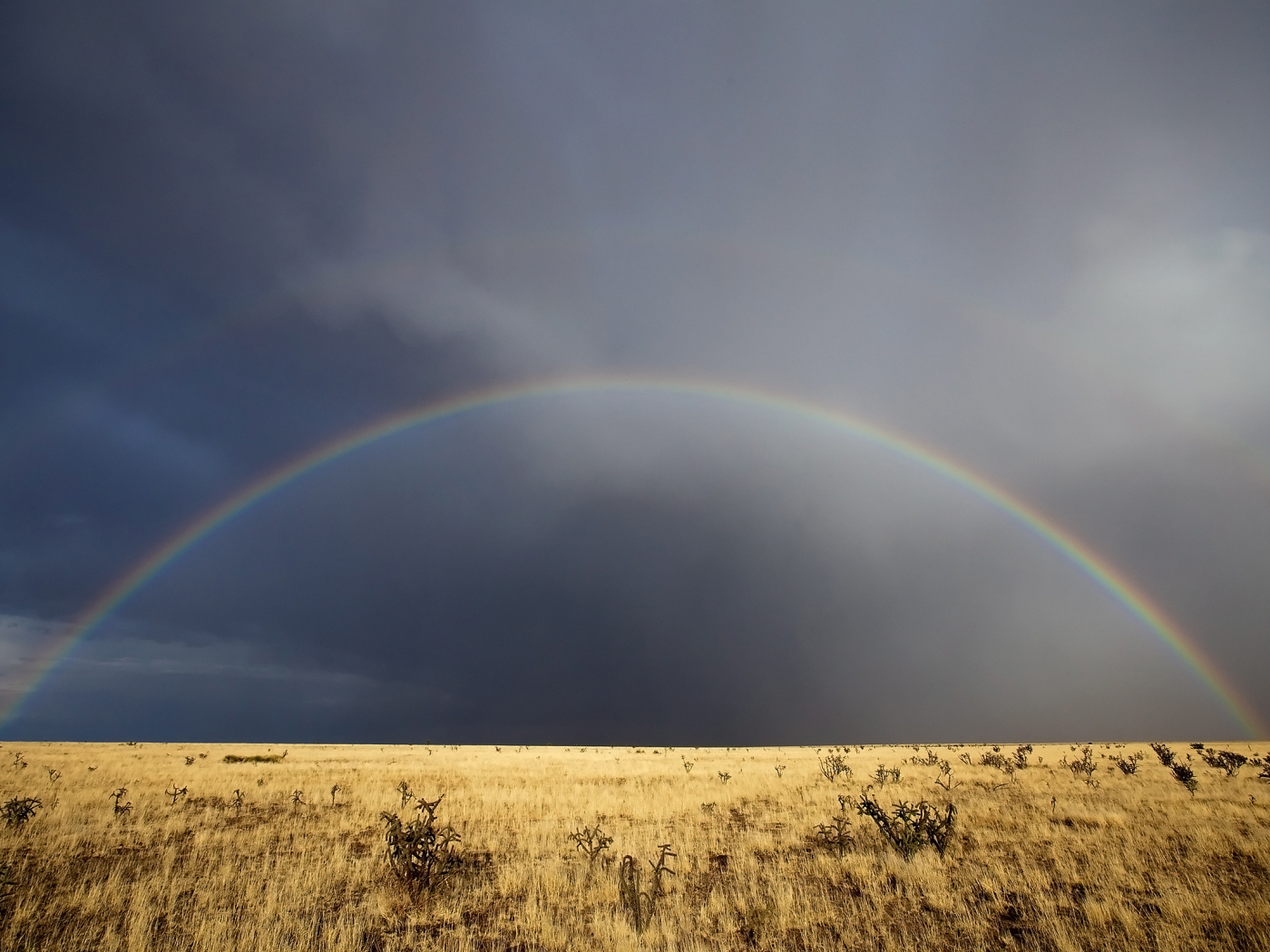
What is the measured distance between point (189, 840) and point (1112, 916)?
18.8 meters

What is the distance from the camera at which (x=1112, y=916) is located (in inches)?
396

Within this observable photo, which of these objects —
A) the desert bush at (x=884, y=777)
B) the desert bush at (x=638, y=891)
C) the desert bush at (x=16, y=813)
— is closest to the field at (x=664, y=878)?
the desert bush at (x=638, y=891)

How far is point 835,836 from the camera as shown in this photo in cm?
1485

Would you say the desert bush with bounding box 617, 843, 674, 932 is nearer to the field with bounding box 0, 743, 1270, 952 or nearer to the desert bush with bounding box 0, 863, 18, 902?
the field with bounding box 0, 743, 1270, 952

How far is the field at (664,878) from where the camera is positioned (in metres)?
9.72

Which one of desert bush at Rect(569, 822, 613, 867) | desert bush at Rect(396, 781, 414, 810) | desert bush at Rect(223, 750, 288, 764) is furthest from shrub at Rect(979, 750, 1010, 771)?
desert bush at Rect(223, 750, 288, 764)

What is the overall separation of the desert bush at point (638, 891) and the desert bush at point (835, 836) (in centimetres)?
374

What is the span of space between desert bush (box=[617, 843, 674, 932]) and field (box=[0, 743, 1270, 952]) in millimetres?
127

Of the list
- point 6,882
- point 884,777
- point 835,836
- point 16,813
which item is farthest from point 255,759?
point 835,836

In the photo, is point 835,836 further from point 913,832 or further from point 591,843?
point 591,843

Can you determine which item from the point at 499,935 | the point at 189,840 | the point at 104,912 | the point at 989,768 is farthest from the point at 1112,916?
the point at 989,768

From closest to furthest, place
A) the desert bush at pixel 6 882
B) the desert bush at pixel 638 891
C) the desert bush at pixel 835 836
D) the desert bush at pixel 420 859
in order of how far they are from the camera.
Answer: the desert bush at pixel 638 891 < the desert bush at pixel 6 882 < the desert bush at pixel 420 859 < the desert bush at pixel 835 836

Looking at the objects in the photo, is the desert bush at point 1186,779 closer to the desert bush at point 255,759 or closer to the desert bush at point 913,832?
the desert bush at point 913,832

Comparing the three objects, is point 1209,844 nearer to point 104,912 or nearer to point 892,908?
point 892,908
